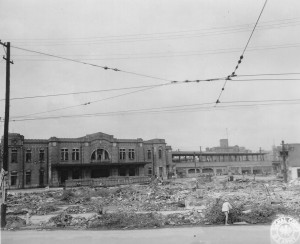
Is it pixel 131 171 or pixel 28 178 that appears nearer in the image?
pixel 28 178

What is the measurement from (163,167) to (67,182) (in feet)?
69.8

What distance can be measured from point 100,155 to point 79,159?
3708mm

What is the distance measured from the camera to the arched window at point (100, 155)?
5288 centimetres

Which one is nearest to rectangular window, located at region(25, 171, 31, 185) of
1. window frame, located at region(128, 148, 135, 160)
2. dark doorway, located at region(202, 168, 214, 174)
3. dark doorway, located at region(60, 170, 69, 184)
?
dark doorway, located at region(60, 170, 69, 184)

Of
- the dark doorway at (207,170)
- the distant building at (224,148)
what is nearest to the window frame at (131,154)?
the dark doorway at (207,170)

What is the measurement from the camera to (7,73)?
16281 millimetres

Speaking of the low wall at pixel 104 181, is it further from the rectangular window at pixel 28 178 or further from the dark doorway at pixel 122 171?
the rectangular window at pixel 28 178

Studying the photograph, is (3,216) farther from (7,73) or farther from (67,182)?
(67,182)

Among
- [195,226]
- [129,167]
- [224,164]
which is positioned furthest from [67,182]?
[224,164]

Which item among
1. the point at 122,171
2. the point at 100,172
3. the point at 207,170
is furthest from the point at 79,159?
the point at 207,170

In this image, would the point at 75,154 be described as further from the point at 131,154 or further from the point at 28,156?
the point at 131,154

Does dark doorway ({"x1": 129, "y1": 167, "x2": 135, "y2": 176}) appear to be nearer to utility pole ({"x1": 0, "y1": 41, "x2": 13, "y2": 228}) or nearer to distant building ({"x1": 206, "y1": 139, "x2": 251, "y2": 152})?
utility pole ({"x1": 0, "y1": 41, "x2": 13, "y2": 228})

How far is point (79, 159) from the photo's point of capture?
51.6 metres

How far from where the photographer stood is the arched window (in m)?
52.9
